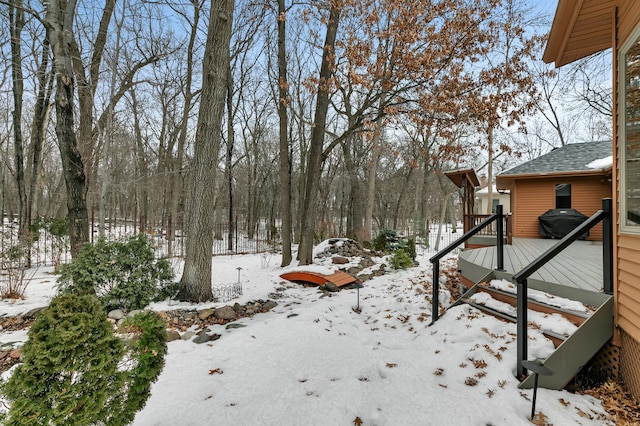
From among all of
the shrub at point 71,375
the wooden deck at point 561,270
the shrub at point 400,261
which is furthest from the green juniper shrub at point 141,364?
the shrub at point 400,261

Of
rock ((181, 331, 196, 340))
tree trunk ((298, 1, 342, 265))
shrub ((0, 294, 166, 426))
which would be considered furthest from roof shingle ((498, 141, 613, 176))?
shrub ((0, 294, 166, 426))

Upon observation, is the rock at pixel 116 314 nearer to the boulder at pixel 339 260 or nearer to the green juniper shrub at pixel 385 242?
the boulder at pixel 339 260

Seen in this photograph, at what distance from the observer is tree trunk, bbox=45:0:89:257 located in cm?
615

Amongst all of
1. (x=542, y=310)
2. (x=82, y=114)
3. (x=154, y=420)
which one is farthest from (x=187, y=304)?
(x=82, y=114)

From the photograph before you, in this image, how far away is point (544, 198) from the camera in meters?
10.6

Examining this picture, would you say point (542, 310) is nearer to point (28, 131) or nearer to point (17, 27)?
point (17, 27)

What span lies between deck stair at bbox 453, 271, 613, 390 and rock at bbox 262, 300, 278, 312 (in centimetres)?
342

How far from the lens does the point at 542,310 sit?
10.5ft

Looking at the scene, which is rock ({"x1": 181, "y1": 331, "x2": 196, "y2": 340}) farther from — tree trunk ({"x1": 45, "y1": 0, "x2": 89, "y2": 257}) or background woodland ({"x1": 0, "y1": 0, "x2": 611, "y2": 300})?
tree trunk ({"x1": 45, "y1": 0, "x2": 89, "y2": 257})

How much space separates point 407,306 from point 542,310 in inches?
89.2

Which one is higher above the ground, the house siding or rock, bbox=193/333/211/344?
the house siding

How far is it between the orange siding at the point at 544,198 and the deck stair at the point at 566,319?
28.1ft

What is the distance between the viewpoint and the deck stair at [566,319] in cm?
254

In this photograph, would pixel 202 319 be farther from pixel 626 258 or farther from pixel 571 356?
Answer: pixel 626 258
